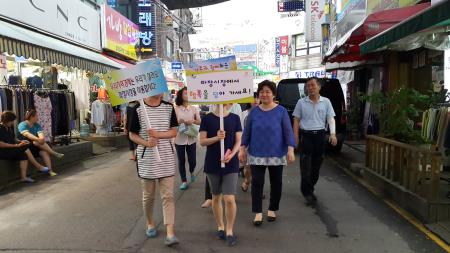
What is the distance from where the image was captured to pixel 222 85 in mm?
4945

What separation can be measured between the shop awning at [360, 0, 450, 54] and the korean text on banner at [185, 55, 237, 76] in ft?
7.80

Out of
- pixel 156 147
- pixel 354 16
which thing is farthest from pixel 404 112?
pixel 354 16

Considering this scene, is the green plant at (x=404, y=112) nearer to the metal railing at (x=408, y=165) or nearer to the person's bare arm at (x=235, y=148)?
the metal railing at (x=408, y=165)

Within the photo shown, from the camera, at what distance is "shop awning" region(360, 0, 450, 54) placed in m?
4.89

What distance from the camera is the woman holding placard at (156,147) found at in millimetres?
4711

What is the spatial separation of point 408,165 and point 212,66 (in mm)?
3105

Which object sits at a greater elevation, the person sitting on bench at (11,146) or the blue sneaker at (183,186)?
the person sitting on bench at (11,146)

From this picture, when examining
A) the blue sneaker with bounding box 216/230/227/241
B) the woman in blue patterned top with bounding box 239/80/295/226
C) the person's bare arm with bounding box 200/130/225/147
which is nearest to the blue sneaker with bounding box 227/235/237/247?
the blue sneaker with bounding box 216/230/227/241

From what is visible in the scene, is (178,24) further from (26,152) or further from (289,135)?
(289,135)

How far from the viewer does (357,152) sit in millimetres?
12281

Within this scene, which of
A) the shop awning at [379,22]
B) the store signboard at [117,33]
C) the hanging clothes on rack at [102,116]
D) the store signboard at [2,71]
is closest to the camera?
the shop awning at [379,22]

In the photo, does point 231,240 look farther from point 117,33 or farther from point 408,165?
point 117,33

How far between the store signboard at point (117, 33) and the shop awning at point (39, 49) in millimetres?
3430

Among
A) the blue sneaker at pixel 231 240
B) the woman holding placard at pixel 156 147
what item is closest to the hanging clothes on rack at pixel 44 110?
the woman holding placard at pixel 156 147
